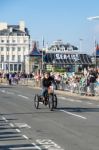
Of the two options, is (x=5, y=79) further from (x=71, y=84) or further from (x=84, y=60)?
(x=71, y=84)

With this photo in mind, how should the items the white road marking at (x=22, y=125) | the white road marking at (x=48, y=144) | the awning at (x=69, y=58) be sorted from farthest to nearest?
the awning at (x=69, y=58), the white road marking at (x=22, y=125), the white road marking at (x=48, y=144)

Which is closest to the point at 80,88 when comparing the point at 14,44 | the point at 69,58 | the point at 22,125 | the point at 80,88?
the point at 80,88

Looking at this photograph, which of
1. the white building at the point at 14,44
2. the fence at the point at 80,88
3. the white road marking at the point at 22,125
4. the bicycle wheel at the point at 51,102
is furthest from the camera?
the white building at the point at 14,44

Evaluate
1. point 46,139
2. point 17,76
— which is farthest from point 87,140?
point 17,76

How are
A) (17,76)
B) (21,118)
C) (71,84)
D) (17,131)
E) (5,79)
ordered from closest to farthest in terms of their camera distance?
(17,131) < (21,118) < (71,84) < (17,76) < (5,79)

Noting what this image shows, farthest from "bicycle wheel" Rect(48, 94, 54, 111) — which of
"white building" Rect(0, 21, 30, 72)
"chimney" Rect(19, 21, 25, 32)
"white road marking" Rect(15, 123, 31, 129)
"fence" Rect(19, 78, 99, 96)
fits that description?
"chimney" Rect(19, 21, 25, 32)

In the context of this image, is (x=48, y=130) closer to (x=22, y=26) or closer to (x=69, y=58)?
(x=69, y=58)

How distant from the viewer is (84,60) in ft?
311

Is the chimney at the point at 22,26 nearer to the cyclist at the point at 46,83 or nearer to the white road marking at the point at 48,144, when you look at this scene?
the cyclist at the point at 46,83

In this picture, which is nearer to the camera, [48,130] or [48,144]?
[48,144]

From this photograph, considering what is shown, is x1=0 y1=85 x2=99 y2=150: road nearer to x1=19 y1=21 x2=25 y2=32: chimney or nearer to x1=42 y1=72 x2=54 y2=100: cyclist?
x1=42 y1=72 x2=54 y2=100: cyclist

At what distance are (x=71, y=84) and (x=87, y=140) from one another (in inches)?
1236

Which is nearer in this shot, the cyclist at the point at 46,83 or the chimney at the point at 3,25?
the cyclist at the point at 46,83

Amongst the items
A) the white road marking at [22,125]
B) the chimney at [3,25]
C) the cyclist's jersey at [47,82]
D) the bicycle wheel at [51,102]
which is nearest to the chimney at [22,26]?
the chimney at [3,25]
